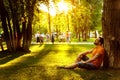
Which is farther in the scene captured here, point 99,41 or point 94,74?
point 99,41

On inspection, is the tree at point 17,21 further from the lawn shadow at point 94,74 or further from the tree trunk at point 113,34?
the lawn shadow at point 94,74

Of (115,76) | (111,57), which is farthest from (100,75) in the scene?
(111,57)

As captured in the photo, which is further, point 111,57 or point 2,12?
point 2,12

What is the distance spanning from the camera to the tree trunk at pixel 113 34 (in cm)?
1317

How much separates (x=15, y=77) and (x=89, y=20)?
50833 mm

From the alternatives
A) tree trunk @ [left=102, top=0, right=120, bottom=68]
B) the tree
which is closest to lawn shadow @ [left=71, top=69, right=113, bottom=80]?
tree trunk @ [left=102, top=0, right=120, bottom=68]

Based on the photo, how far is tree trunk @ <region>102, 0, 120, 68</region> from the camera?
43.2 feet

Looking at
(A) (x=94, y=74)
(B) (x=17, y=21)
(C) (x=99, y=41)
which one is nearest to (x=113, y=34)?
(C) (x=99, y=41)

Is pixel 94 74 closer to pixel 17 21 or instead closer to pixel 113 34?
pixel 113 34

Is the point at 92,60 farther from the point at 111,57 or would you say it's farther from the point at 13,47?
the point at 13,47

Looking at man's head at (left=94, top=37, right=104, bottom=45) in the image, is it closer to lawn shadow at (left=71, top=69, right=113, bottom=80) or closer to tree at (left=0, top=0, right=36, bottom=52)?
lawn shadow at (left=71, top=69, right=113, bottom=80)

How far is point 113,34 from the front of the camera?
13219 mm

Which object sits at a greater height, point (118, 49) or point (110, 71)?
point (118, 49)

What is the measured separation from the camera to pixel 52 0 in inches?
1170
